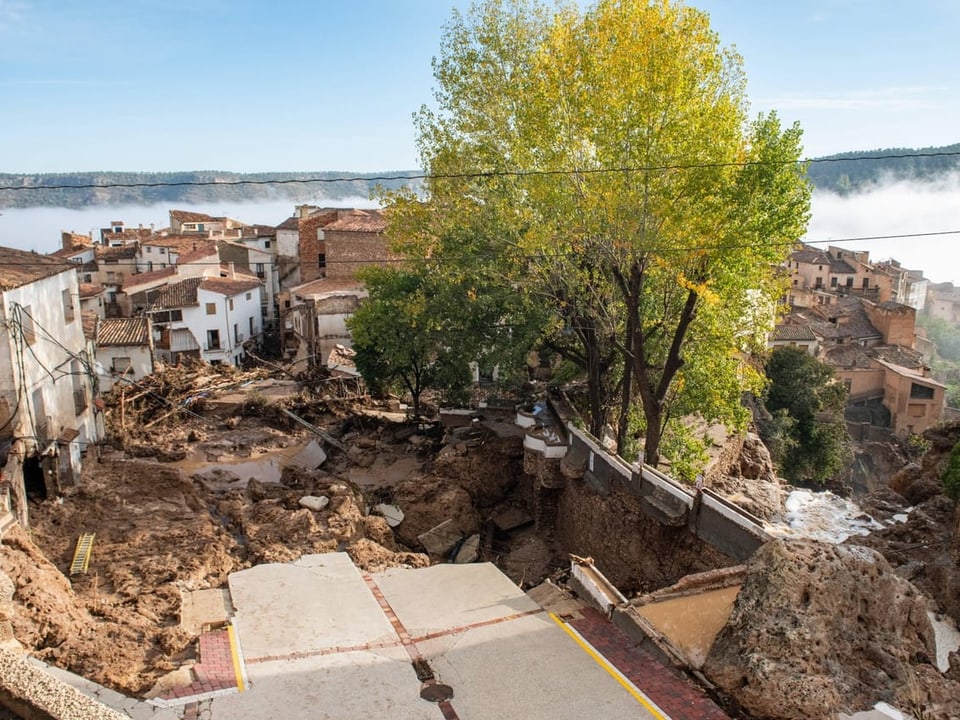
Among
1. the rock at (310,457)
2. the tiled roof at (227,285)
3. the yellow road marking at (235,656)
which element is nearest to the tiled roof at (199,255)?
the tiled roof at (227,285)

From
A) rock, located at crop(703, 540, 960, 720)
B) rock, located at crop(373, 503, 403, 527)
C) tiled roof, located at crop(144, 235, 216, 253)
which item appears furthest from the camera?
tiled roof, located at crop(144, 235, 216, 253)

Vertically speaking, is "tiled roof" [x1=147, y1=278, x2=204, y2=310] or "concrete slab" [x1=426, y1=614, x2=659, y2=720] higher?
"tiled roof" [x1=147, y1=278, x2=204, y2=310]

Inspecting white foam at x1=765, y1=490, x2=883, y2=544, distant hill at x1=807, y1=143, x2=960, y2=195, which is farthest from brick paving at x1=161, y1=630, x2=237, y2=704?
distant hill at x1=807, y1=143, x2=960, y2=195

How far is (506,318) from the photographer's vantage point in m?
23.1

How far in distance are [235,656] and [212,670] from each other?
0.45 meters

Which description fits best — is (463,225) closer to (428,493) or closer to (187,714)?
(428,493)

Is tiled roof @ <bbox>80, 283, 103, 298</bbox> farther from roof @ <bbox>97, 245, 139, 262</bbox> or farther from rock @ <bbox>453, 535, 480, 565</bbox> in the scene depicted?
rock @ <bbox>453, 535, 480, 565</bbox>

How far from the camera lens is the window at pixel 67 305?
2081 cm

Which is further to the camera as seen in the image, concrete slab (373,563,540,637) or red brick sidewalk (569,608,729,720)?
concrete slab (373,563,540,637)

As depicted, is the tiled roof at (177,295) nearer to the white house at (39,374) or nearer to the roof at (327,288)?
the roof at (327,288)

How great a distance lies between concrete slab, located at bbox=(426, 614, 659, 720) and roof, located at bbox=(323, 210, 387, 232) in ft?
121

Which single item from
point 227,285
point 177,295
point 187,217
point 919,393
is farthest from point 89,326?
point 187,217

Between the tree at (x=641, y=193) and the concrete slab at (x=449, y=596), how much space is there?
5.22m

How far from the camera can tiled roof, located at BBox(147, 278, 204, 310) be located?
4522cm
